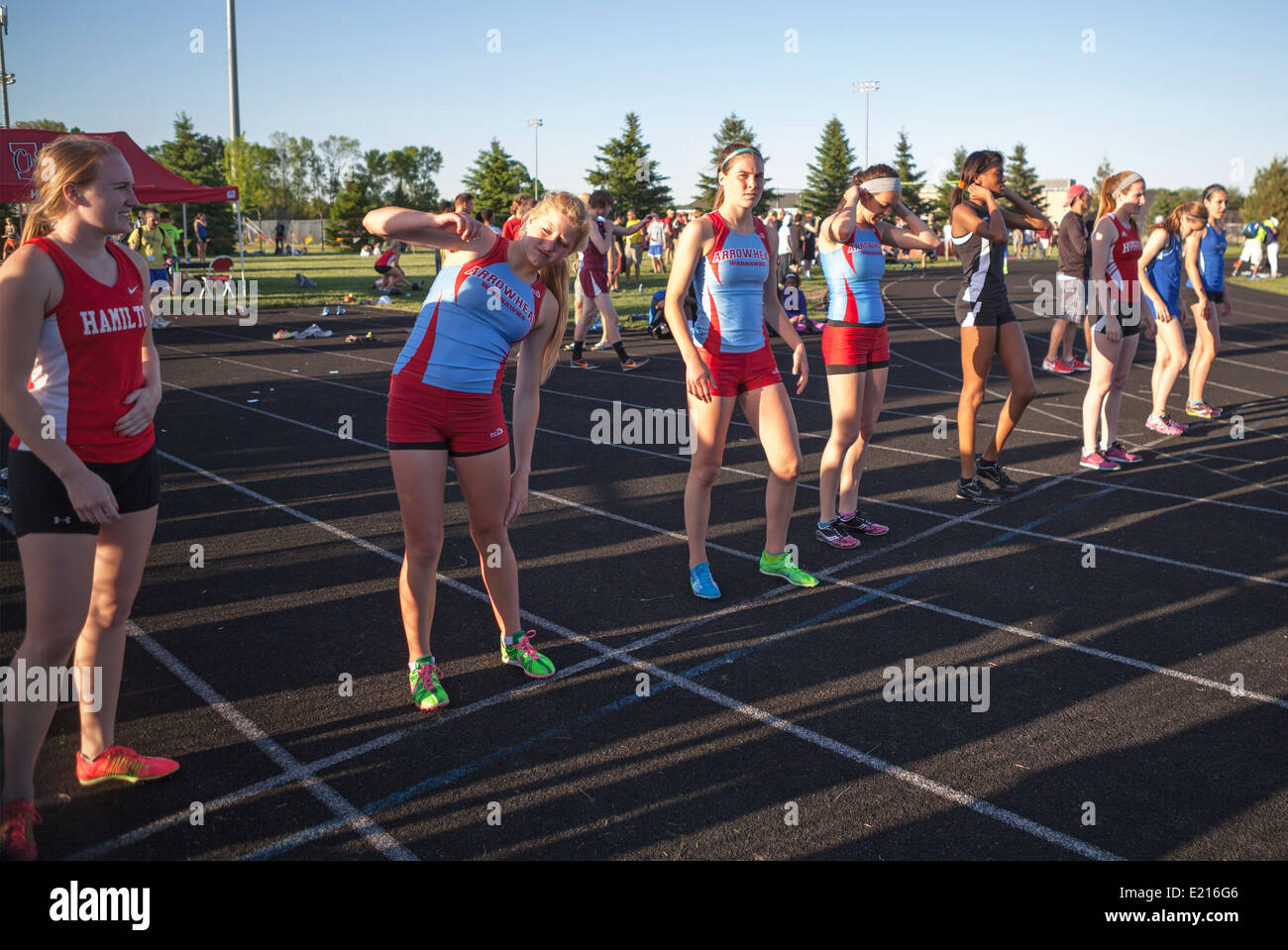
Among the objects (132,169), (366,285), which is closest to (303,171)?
(366,285)

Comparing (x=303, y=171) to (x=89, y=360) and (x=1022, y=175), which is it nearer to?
(x=1022, y=175)

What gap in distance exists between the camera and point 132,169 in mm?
11977

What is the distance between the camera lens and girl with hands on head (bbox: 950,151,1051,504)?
703 centimetres

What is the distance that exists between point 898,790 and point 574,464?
5.48 m

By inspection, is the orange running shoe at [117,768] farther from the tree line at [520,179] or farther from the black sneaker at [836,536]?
the tree line at [520,179]

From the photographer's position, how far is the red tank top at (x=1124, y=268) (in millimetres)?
8195

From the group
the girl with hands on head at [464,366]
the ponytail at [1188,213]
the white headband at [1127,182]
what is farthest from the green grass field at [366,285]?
the girl with hands on head at [464,366]

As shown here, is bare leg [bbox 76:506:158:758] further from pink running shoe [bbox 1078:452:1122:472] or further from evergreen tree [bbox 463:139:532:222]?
evergreen tree [bbox 463:139:532:222]

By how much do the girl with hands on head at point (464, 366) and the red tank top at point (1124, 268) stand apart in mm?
5935

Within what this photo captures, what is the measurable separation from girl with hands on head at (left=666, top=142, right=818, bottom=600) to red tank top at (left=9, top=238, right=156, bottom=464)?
105 inches

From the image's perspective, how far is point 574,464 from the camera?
869cm

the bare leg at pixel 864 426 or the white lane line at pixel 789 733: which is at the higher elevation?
the bare leg at pixel 864 426
